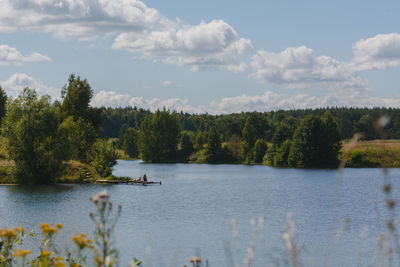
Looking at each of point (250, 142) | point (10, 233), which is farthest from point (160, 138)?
point (10, 233)

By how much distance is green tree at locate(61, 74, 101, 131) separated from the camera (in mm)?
62469

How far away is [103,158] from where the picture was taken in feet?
177

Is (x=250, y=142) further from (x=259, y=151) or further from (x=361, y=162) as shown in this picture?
(x=361, y=162)

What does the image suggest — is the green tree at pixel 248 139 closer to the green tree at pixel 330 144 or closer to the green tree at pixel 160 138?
the green tree at pixel 160 138

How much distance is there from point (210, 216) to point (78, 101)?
37605 mm

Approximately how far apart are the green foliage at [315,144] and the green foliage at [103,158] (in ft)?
146

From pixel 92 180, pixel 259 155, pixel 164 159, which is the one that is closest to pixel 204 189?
pixel 92 180

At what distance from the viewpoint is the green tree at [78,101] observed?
62469 mm

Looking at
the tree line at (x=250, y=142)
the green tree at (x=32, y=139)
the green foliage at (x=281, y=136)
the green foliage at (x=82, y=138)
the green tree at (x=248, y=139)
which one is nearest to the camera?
the green tree at (x=32, y=139)

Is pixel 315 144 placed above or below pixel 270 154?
above

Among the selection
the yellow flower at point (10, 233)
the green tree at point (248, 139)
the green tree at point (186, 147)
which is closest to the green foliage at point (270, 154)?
the green tree at point (248, 139)

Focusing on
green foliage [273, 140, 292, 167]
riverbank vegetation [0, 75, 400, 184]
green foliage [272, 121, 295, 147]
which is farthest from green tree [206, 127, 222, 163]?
green foliage [273, 140, 292, 167]

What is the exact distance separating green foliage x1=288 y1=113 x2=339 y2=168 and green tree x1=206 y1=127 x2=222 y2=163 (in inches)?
956

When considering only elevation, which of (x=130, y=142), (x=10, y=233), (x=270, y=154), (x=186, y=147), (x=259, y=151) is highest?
(x=130, y=142)
